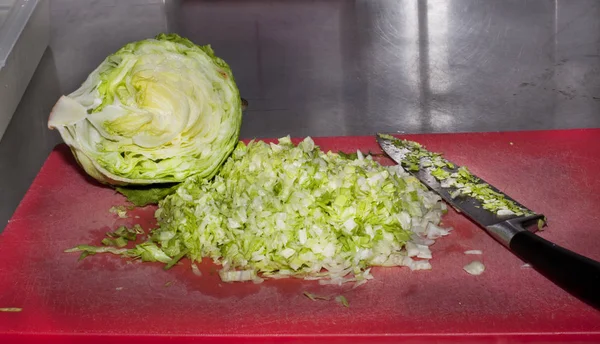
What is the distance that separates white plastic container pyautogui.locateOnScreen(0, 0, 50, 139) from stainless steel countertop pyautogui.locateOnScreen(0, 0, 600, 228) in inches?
2.5

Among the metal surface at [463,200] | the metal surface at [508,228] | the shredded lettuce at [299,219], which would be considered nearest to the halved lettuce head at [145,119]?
the shredded lettuce at [299,219]

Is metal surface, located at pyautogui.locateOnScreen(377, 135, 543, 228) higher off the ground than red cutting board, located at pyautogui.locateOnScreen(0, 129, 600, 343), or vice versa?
metal surface, located at pyautogui.locateOnScreen(377, 135, 543, 228)

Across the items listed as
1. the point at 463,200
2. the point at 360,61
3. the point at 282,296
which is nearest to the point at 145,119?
the point at 282,296

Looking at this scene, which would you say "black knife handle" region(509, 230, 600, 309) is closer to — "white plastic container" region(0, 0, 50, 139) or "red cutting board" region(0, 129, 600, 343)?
"red cutting board" region(0, 129, 600, 343)

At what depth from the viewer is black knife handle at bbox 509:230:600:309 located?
2.12 m

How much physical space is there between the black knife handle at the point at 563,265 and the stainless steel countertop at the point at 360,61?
1.51m

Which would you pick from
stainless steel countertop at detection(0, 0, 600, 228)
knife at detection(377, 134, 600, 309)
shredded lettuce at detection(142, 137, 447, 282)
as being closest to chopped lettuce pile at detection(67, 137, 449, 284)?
shredded lettuce at detection(142, 137, 447, 282)

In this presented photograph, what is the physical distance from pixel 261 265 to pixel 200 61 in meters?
0.81

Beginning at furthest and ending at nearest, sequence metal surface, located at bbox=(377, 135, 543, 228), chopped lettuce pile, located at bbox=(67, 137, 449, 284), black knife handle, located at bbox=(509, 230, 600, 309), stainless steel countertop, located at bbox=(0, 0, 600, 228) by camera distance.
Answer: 1. stainless steel countertop, located at bbox=(0, 0, 600, 228)
2. metal surface, located at bbox=(377, 135, 543, 228)
3. chopped lettuce pile, located at bbox=(67, 137, 449, 284)
4. black knife handle, located at bbox=(509, 230, 600, 309)

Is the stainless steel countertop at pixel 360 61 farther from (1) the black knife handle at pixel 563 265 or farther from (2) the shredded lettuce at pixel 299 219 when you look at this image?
(1) the black knife handle at pixel 563 265

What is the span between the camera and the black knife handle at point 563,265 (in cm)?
212

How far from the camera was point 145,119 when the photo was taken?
8.79 feet

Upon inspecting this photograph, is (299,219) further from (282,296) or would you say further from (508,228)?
(508,228)

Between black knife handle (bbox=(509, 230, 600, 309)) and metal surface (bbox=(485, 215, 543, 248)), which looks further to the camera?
metal surface (bbox=(485, 215, 543, 248))
